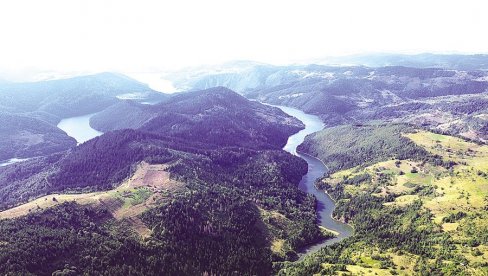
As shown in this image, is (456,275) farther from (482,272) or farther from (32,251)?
(32,251)

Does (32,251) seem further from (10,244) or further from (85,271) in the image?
(85,271)

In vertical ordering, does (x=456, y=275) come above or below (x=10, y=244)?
below

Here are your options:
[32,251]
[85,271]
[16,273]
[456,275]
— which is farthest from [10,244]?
[456,275]

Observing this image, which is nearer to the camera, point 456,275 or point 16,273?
point 16,273

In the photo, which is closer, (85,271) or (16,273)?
(16,273)

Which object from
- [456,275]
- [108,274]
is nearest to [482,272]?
[456,275]

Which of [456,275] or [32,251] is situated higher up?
[32,251]

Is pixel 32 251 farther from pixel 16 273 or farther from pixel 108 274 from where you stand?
pixel 108 274
